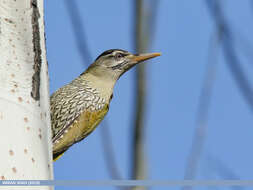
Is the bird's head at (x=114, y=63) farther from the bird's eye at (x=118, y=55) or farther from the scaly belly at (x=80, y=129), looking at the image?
the scaly belly at (x=80, y=129)

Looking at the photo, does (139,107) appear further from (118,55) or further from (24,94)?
(118,55)

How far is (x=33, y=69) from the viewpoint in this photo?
2254mm

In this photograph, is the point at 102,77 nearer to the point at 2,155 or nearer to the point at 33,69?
the point at 33,69

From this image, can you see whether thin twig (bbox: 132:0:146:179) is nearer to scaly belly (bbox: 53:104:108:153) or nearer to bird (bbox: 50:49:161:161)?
bird (bbox: 50:49:161:161)

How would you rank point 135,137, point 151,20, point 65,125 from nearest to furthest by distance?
point 135,137 < point 151,20 < point 65,125

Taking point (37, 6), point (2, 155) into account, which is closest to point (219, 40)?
point (37, 6)

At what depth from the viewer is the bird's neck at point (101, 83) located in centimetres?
578

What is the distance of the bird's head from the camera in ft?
20.0

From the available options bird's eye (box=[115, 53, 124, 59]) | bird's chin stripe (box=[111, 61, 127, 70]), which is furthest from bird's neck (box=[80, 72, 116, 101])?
bird's eye (box=[115, 53, 124, 59])

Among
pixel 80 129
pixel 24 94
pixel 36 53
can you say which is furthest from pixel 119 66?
pixel 24 94

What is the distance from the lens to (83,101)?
5.54 metres

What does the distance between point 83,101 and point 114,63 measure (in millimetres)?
843

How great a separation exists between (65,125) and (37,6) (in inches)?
115

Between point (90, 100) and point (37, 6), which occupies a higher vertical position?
point (37, 6)
